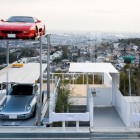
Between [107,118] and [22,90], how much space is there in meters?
3.45

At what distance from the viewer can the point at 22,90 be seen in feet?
42.3

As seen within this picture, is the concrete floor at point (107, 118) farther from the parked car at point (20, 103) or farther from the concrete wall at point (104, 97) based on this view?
the parked car at point (20, 103)

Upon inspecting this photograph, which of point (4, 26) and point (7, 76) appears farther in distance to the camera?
point (7, 76)

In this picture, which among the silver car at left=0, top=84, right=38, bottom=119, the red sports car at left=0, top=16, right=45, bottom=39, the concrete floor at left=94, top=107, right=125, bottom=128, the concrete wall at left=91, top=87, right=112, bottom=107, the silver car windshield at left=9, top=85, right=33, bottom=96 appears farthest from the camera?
the concrete wall at left=91, top=87, right=112, bottom=107

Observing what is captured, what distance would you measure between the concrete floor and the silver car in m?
2.45

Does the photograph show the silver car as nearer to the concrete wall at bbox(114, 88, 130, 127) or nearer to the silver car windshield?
the silver car windshield

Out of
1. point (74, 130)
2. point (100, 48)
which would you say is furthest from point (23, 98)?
point (100, 48)

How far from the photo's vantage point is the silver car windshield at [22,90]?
1269cm

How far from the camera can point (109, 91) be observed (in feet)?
49.8

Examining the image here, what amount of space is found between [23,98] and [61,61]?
9.47 metres

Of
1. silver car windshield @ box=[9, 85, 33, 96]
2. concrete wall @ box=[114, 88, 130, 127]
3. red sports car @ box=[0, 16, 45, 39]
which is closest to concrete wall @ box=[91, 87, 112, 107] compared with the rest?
concrete wall @ box=[114, 88, 130, 127]

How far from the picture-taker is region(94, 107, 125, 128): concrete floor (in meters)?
12.2

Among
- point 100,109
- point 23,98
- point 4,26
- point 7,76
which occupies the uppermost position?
point 4,26

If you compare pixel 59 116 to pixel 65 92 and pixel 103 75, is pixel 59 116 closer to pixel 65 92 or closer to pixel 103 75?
pixel 65 92
